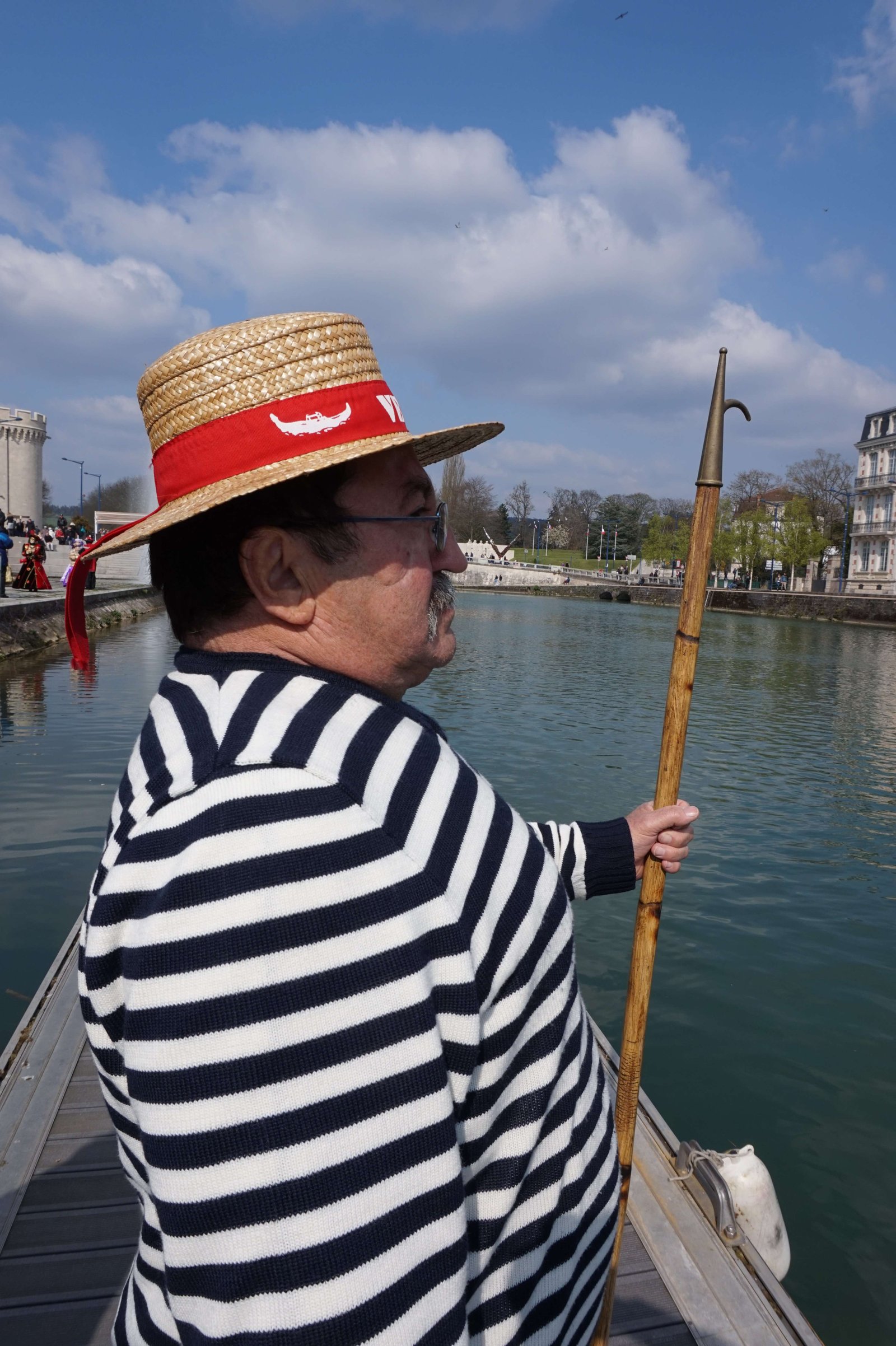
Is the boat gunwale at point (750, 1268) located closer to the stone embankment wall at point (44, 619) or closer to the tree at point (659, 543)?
the stone embankment wall at point (44, 619)

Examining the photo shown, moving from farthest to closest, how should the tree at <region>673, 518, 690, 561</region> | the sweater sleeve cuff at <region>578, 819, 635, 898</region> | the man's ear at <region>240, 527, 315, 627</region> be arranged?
the tree at <region>673, 518, 690, 561</region>
the sweater sleeve cuff at <region>578, 819, 635, 898</region>
the man's ear at <region>240, 527, 315, 627</region>

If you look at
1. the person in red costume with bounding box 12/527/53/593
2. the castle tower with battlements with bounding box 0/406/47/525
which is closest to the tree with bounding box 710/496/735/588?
the castle tower with battlements with bounding box 0/406/47/525

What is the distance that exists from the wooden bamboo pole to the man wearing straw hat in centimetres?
51

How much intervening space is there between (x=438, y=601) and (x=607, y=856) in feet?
2.77

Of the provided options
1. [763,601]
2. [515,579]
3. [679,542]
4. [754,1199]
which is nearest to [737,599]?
[763,601]

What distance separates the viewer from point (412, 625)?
139 cm

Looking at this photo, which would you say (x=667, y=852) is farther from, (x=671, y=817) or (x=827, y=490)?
(x=827, y=490)

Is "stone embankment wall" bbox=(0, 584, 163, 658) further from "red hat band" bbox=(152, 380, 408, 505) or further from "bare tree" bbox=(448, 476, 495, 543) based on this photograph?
"bare tree" bbox=(448, 476, 495, 543)

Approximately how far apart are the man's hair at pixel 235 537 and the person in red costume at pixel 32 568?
25.7 m

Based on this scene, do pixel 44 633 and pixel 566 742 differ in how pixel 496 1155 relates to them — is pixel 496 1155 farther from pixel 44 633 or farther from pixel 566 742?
pixel 44 633

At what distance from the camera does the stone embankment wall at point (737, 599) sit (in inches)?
2281

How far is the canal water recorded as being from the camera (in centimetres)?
493

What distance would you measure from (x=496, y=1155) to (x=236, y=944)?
557 millimetres

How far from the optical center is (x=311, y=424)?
4.34 feet
